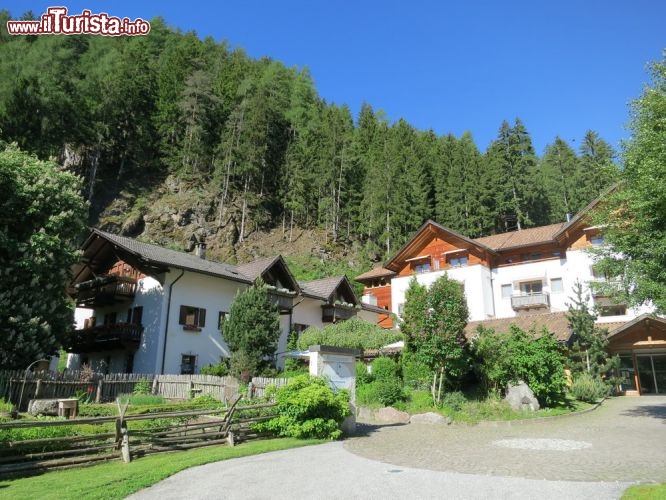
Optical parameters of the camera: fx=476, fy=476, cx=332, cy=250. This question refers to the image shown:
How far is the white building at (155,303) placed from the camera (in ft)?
91.3

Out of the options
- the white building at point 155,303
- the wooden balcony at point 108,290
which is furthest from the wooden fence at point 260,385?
the wooden balcony at point 108,290

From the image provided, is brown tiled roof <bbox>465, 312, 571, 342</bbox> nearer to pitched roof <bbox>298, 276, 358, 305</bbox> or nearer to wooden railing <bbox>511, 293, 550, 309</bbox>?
wooden railing <bbox>511, 293, 550, 309</bbox>

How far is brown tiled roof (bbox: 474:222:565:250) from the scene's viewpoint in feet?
139

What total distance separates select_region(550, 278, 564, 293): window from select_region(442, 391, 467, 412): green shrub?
24735mm

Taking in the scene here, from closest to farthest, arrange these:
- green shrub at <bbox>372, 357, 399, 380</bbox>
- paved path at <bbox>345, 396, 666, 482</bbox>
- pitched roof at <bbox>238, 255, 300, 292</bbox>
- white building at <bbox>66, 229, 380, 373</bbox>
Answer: paved path at <bbox>345, 396, 666, 482</bbox>, green shrub at <bbox>372, 357, 399, 380</bbox>, white building at <bbox>66, 229, 380, 373</bbox>, pitched roof at <bbox>238, 255, 300, 292</bbox>

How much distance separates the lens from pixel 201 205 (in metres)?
57.1

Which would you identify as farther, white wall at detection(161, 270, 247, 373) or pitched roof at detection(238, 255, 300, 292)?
pitched roof at detection(238, 255, 300, 292)

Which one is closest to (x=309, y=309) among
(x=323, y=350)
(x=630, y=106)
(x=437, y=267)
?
(x=437, y=267)

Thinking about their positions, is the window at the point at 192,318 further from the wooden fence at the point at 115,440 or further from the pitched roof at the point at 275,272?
the wooden fence at the point at 115,440

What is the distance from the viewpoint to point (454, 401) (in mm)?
19750

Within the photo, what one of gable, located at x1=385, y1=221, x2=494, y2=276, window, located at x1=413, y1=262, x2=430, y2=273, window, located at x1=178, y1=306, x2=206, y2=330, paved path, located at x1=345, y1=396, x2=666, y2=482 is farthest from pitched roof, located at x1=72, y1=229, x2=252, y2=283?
window, located at x1=413, y1=262, x2=430, y2=273

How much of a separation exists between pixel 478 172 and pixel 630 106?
1644 inches

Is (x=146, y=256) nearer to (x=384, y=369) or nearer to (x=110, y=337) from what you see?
(x=110, y=337)

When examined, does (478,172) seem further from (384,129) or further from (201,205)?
(201,205)
